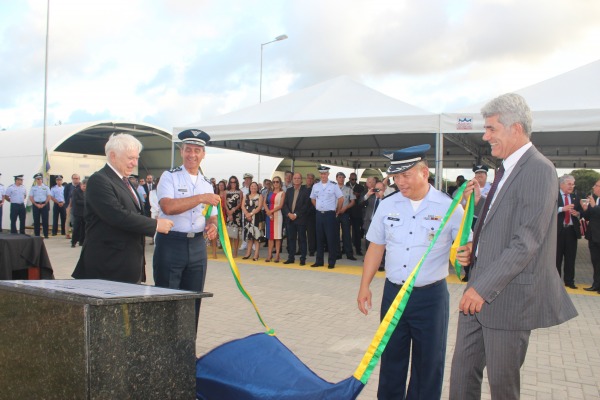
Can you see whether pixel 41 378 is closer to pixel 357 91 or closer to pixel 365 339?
pixel 365 339

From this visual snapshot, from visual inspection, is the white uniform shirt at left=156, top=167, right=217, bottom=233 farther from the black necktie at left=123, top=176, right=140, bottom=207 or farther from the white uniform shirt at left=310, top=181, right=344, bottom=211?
the white uniform shirt at left=310, top=181, right=344, bottom=211

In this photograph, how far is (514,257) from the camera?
7.13 ft

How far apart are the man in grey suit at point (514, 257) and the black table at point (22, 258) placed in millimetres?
4620

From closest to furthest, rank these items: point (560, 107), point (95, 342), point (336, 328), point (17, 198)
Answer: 1. point (95, 342)
2. point (336, 328)
3. point (560, 107)
4. point (17, 198)

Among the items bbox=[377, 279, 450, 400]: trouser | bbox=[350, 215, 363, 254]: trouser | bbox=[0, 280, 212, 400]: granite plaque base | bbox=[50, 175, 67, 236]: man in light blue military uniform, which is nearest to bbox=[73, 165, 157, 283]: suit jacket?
bbox=[0, 280, 212, 400]: granite plaque base

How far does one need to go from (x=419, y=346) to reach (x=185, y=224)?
6.20ft

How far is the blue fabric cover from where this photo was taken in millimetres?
2428

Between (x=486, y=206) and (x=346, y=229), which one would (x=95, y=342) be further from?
(x=346, y=229)

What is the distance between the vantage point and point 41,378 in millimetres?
2107

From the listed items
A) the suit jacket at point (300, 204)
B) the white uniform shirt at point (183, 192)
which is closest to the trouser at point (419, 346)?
the white uniform shirt at point (183, 192)

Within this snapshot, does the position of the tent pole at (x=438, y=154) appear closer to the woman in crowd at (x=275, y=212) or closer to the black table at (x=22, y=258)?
the woman in crowd at (x=275, y=212)

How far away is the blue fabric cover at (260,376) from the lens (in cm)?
243

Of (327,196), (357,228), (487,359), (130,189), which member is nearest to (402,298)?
(487,359)

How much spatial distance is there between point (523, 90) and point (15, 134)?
22081 mm
